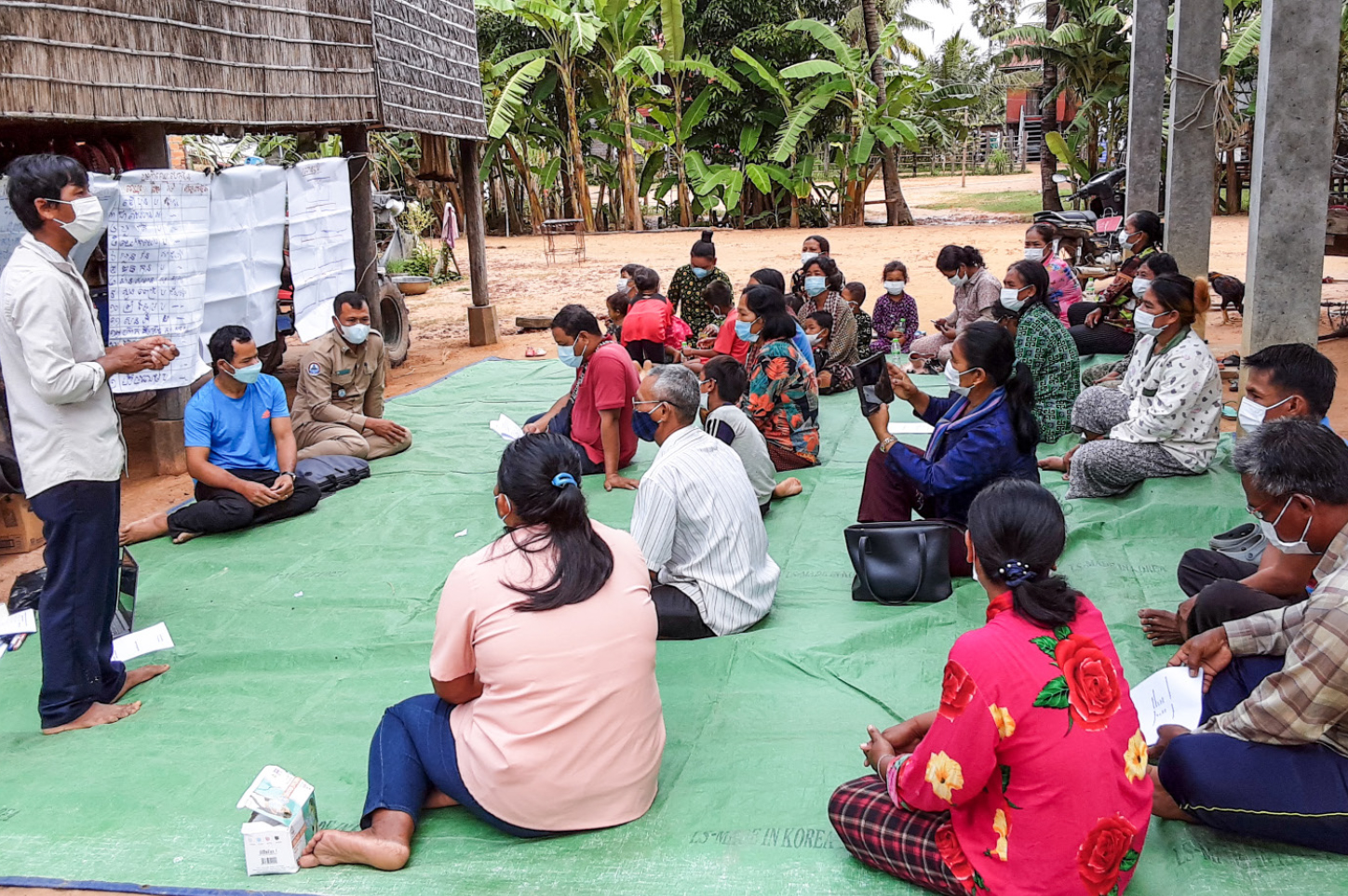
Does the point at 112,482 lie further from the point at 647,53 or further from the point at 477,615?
the point at 647,53

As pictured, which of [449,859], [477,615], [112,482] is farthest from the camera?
[112,482]

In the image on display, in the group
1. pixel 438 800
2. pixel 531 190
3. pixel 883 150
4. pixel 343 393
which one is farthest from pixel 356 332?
pixel 531 190

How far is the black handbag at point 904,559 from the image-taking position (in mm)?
4355

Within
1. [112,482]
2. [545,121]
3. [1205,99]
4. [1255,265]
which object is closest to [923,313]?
[1205,99]

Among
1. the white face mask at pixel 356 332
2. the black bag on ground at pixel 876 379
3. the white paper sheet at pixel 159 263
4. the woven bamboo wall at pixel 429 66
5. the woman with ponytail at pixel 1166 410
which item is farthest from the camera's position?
the woven bamboo wall at pixel 429 66

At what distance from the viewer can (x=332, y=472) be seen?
21.4ft

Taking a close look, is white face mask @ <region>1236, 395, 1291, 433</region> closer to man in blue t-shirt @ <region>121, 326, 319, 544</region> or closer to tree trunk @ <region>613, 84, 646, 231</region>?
man in blue t-shirt @ <region>121, 326, 319, 544</region>

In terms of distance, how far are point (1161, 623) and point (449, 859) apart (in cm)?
257

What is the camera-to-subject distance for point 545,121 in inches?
894

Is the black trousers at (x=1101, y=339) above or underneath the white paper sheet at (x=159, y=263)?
underneath

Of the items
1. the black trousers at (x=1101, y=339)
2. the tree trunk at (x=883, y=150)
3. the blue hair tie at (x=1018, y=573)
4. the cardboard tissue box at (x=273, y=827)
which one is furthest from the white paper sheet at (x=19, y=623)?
the tree trunk at (x=883, y=150)

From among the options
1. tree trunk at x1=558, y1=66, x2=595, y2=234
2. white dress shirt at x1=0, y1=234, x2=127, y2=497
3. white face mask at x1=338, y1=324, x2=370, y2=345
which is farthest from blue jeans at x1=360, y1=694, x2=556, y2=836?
tree trunk at x1=558, y1=66, x2=595, y2=234

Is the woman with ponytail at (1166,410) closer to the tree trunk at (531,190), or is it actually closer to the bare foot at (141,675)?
the bare foot at (141,675)

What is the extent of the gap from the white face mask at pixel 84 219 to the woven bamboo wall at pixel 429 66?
542 centimetres
